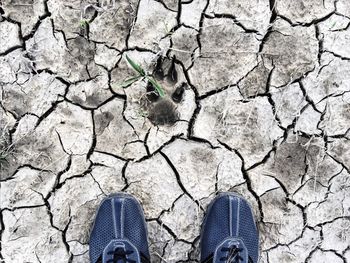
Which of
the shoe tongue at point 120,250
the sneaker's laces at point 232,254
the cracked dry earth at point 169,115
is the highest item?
the cracked dry earth at point 169,115

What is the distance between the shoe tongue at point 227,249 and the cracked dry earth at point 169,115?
15 cm

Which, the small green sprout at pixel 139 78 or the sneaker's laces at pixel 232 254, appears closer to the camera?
the small green sprout at pixel 139 78

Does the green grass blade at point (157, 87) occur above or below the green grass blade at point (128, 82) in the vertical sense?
below

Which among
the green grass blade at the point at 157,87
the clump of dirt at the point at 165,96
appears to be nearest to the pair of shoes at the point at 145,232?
the clump of dirt at the point at 165,96

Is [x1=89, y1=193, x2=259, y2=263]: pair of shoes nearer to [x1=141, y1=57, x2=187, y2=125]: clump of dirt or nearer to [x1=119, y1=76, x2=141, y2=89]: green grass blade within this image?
[x1=141, y1=57, x2=187, y2=125]: clump of dirt

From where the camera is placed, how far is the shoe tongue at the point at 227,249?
10.3 ft

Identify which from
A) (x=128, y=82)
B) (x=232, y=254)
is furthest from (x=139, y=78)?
(x=232, y=254)

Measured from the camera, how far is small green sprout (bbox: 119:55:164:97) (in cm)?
300

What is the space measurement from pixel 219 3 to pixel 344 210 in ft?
4.28

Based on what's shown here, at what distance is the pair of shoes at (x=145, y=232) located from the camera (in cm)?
310

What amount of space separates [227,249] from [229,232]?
0.09 meters

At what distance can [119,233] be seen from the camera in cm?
312

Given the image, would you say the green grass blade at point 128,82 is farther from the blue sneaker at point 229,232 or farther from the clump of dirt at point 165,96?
the blue sneaker at point 229,232

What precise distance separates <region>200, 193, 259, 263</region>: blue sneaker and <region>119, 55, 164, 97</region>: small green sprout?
67 cm
